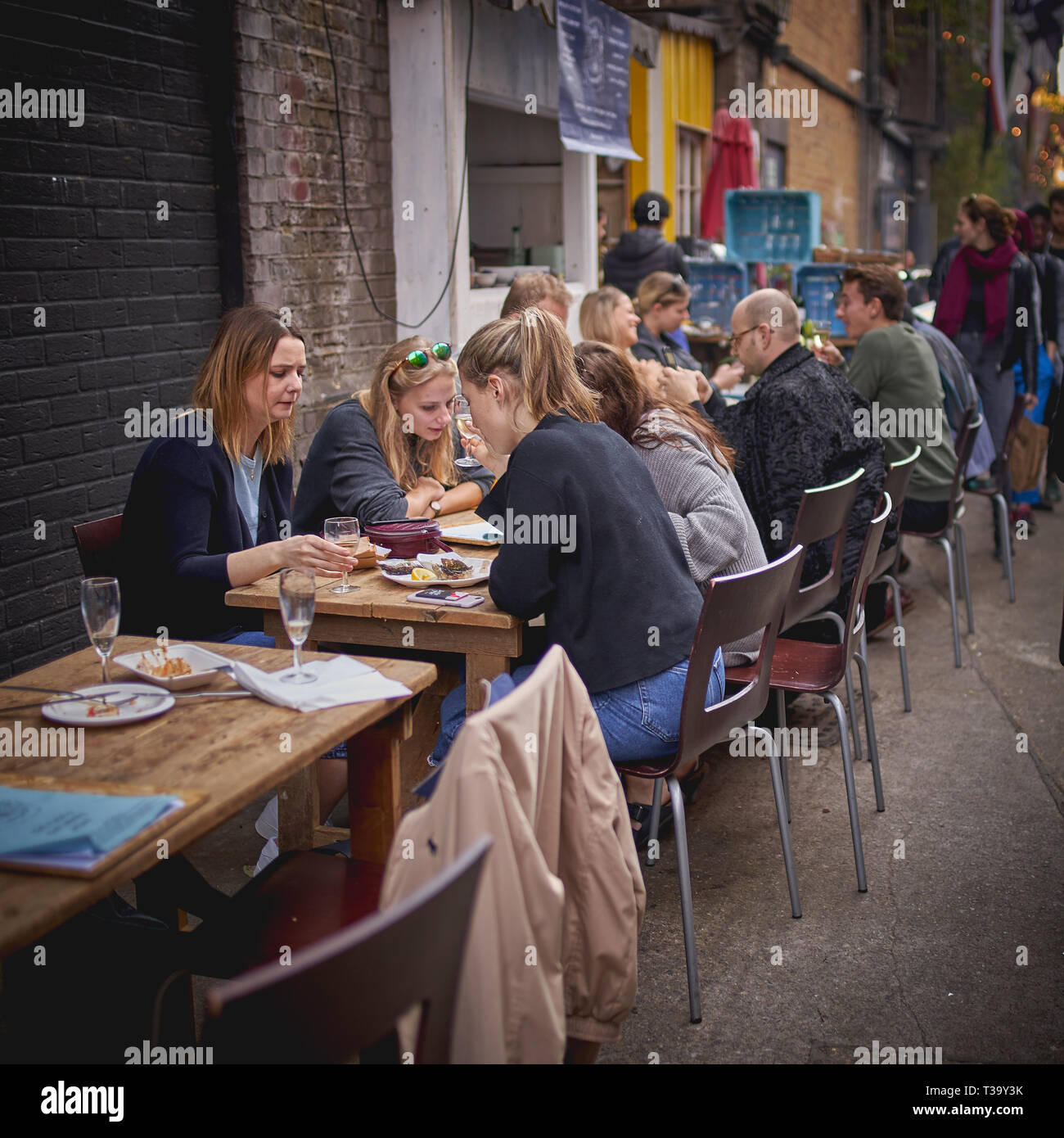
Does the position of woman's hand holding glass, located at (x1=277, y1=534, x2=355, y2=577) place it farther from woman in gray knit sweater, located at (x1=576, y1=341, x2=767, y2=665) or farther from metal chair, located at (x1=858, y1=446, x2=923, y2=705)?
metal chair, located at (x1=858, y1=446, x2=923, y2=705)

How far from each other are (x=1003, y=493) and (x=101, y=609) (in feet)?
19.5

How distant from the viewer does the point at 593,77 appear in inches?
301

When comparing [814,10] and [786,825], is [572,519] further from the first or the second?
[814,10]

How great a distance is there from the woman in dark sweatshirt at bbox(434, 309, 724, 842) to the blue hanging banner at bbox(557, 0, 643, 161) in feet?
16.3

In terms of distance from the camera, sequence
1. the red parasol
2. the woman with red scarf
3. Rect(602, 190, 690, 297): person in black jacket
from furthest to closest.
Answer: the red parasol, Rect(602, 190, 690, 297): person in black jacket, the woman with red scarf

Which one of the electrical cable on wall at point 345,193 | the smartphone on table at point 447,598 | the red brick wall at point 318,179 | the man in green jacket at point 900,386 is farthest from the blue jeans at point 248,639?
the man in green jacket at point 900,386

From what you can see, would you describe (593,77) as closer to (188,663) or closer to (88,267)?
(88,267)

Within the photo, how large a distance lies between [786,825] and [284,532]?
1.62m

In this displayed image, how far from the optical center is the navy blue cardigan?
3.10 m

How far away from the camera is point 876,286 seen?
575 cm

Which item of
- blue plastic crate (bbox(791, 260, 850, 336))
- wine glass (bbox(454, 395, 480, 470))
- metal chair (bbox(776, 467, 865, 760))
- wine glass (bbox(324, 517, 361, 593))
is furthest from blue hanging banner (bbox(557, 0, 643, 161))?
wine glass (bbox(324, 517, 361, 593))

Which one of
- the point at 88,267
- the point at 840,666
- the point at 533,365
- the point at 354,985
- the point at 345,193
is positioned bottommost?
the point at 840,666

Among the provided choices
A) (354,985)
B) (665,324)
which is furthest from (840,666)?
(665,324)
